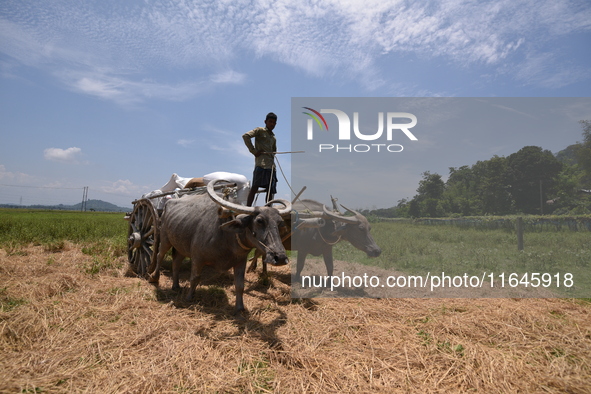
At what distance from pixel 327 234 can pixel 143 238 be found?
395 centimetres

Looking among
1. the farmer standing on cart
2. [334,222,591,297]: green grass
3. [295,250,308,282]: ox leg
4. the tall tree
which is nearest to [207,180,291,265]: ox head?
the farmer standing on cart

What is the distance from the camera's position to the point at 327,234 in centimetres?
555

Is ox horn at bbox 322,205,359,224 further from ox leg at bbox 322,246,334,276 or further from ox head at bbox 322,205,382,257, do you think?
ox leg at bbox 322,246,334,276

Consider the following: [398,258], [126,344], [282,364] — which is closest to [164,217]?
[126,344]

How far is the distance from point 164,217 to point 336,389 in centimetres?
422

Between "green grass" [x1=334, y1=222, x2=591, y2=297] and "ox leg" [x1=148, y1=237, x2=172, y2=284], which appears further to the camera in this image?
"ox leg" [x1=148, y1=237, x2=172, y2=284]

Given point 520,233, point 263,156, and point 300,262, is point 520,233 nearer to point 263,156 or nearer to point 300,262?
point 300,262

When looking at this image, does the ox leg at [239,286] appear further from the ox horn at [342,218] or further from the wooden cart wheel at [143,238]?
the wooden cart wheel at [143,238]

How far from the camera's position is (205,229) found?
177 inches

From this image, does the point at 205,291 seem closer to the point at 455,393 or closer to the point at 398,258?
the point at 398,258

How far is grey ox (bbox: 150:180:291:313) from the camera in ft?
12.4

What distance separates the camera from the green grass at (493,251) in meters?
5.20

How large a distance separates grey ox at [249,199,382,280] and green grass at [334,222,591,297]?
13.0 inches

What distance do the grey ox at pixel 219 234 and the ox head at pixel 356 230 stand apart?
1316mm
